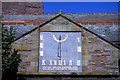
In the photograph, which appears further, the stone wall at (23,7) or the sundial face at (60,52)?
the stone wall at (23,7)

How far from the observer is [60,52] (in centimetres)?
2008

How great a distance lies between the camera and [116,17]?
27359 mm

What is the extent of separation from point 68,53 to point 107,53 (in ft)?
7.37

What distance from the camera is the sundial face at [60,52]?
20.0 m

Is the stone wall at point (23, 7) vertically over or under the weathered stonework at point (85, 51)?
over

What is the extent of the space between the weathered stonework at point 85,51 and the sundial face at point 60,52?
29cm

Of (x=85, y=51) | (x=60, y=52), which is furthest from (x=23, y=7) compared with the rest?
(x=85, y=51)

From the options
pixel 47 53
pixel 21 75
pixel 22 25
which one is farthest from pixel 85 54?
pixel 22 25

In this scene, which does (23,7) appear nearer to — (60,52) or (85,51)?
(60,52)

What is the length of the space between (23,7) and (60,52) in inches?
563

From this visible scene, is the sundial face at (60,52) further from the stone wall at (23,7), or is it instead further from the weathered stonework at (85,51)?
the stone wall at (23,7)

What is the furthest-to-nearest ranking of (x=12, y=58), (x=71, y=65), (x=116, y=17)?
(x=116, y=17) < (x=71, y=65) < (x=12, y=58)

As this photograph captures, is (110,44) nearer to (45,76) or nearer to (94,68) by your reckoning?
(94,68)

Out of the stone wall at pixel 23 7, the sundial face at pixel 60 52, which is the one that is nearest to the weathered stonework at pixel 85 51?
the sundial face at pixel 60 52
